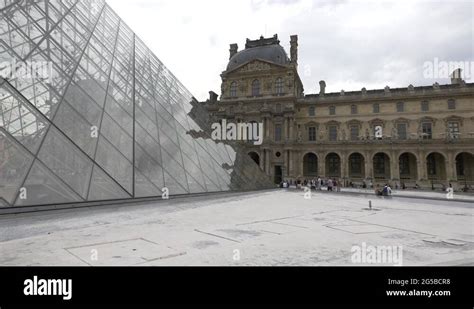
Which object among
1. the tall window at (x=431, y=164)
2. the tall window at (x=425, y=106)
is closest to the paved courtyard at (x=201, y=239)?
the tall window at (x=431, y=164)

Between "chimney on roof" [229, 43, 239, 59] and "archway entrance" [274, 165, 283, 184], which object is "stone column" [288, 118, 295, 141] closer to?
"archway entrance" [274, 165, 283, 184]

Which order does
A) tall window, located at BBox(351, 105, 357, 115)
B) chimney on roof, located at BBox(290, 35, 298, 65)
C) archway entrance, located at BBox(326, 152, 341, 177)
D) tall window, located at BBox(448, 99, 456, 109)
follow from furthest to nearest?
chimney on roof, located at BBox(290, 35, 298, 65), tall window, located at BBox(351, 105, 357, 115), archway entrance, located at BBox(326, 152, 341, 177), tall window, located at BBox(448, 99, 456, 109)

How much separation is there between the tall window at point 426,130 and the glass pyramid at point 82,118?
4095 centimetres

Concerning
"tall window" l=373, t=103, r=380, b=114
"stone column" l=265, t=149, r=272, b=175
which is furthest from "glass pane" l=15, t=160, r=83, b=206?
"tall window" l=373, t=103, r=380, b=114

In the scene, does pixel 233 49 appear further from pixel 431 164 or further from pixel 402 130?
→ pixel 431 164

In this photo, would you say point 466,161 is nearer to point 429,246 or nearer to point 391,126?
point 391,126

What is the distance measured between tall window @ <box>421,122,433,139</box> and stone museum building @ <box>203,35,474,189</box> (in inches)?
5.3

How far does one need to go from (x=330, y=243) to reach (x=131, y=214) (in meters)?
5.09

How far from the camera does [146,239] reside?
497 centimetres

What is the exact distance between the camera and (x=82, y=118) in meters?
8.85

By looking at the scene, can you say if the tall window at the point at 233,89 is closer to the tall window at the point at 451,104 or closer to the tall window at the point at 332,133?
the tall window at the point at 332,133

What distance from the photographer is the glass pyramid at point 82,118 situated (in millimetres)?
7078

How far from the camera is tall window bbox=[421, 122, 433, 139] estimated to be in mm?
43875
